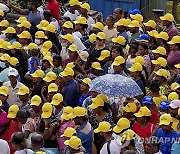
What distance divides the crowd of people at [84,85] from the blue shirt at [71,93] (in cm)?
2

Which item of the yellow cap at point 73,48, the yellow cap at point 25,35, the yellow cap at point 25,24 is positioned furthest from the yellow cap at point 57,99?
the yellow cap at point 25,24

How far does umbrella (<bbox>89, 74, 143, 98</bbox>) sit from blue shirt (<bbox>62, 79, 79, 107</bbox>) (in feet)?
2.43

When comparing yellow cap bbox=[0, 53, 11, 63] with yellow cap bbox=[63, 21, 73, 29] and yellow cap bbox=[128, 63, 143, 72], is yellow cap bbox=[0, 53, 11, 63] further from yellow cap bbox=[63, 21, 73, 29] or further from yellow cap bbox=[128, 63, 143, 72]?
yellow cap bbox=[128, 63, 143, 72]

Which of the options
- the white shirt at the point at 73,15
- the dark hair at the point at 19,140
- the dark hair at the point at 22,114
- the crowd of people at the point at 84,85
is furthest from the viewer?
the white shirt at the point at 73,15

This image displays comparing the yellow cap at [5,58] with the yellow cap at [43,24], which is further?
the yellow cap at [43,24]

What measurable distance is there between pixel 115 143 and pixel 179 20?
12.5 metres

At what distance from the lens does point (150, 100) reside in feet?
34.2

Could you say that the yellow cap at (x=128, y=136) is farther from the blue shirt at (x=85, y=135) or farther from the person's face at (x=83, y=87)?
the person's face at (x=83, y=87)

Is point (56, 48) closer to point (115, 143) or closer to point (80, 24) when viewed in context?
point (80, 24)

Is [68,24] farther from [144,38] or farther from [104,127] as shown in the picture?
[104,127]

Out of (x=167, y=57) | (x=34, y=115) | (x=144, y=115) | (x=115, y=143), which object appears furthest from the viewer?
(x=167, y=57)

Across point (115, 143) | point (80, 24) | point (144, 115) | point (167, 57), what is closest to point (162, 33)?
point (167, 57)

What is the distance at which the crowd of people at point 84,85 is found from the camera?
31.7 ft

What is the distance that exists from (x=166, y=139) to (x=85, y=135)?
1277 mm
